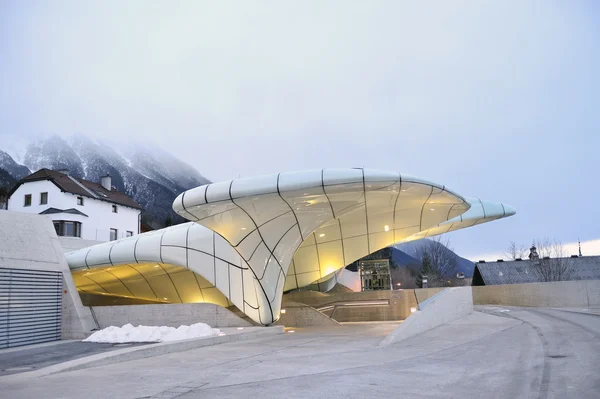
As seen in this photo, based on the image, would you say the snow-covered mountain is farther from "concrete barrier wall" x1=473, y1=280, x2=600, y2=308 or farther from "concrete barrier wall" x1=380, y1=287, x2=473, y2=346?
"concrete barrier wall" x1=380, y1=287, x2=473, y2=346

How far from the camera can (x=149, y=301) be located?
3231 centimetres

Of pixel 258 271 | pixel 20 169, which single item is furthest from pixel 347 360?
pixel 20 169

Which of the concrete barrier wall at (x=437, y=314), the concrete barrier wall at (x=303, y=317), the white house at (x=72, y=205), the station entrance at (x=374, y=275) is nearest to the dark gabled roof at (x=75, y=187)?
the white house at (x=72, y=205)

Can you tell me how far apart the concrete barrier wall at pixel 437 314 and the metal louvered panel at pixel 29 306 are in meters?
13.7

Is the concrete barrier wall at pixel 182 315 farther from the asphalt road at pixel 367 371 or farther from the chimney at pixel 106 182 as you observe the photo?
the chimney at pixel 106 182

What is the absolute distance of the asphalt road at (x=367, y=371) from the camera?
7676mm

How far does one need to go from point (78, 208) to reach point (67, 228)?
7.48ft

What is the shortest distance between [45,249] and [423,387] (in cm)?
1884

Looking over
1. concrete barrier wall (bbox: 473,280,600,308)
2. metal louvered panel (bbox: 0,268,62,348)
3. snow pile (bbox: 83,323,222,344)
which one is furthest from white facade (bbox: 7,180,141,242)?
concrete barrier wall (bbox: 473,280,600,308)

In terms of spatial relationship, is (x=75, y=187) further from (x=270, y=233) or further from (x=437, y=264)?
(x=437, y=264)

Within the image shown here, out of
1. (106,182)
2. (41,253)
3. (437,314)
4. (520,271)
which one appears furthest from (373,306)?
(106,182)

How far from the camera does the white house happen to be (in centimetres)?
4412

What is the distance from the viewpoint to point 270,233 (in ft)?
66.7

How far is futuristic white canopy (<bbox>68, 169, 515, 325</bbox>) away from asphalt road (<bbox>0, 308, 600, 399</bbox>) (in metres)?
4.98
